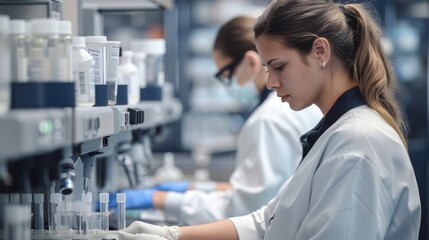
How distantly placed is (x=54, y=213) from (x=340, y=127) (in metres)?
0.80

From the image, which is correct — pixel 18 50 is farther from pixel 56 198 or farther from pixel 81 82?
pixel 56 198

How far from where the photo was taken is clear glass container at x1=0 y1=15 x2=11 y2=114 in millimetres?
1303

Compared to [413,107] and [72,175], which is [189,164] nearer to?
[413,107]

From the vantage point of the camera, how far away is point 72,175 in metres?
1.54

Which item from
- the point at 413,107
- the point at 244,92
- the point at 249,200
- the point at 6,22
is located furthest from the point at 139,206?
the point at 413,107

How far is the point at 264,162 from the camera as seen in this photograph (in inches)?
114

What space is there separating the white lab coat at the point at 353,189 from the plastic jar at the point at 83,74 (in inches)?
23.4

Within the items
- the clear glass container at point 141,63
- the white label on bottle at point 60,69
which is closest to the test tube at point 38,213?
the white label on bottle at point 60,69

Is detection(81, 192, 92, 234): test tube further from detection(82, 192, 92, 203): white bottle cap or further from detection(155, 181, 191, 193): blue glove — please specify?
detection(155, 181, 191, 193): blue glove

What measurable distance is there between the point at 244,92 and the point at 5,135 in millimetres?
2351

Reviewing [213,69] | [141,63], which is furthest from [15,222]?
[213,69]

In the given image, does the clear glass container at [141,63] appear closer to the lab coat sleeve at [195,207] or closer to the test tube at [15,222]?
the lab coat sleeve at [195,207]

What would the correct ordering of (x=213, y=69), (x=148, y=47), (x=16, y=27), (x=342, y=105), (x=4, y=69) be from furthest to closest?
(x=213, y=69), (x=148, y=47), (x=342, y=105), (x=16, y=27), (x=4, y=69)

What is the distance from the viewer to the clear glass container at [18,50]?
1.39 m
